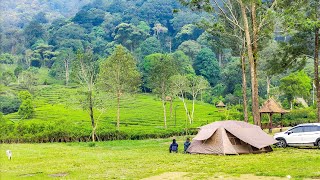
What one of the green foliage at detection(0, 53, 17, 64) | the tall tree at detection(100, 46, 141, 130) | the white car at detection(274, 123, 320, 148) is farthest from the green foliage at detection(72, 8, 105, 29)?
the white car at detection(274, 123, 320, 148)

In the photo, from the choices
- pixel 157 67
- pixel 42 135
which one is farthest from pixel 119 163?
pixel 157 67

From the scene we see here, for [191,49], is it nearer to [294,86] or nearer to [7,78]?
[7,78]

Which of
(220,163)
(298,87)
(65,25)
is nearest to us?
(220,163)

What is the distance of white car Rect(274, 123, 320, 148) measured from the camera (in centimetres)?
2288

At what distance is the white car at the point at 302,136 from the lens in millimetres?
22875

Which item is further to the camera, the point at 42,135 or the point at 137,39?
the point at 137,39

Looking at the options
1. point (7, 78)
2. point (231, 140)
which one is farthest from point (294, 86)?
point (7, 78)

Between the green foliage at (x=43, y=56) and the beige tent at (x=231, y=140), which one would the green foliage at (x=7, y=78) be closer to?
the green foliage at (x=43, y=56)

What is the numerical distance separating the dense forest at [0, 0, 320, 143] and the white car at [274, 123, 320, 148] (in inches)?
116

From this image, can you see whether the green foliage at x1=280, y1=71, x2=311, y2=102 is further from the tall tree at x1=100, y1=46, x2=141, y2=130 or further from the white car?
the white car

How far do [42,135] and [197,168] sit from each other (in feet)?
90.1

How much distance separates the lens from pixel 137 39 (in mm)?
124562

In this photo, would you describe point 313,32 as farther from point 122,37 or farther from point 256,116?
point 122,37

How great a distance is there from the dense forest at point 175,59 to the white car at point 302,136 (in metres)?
2.96
